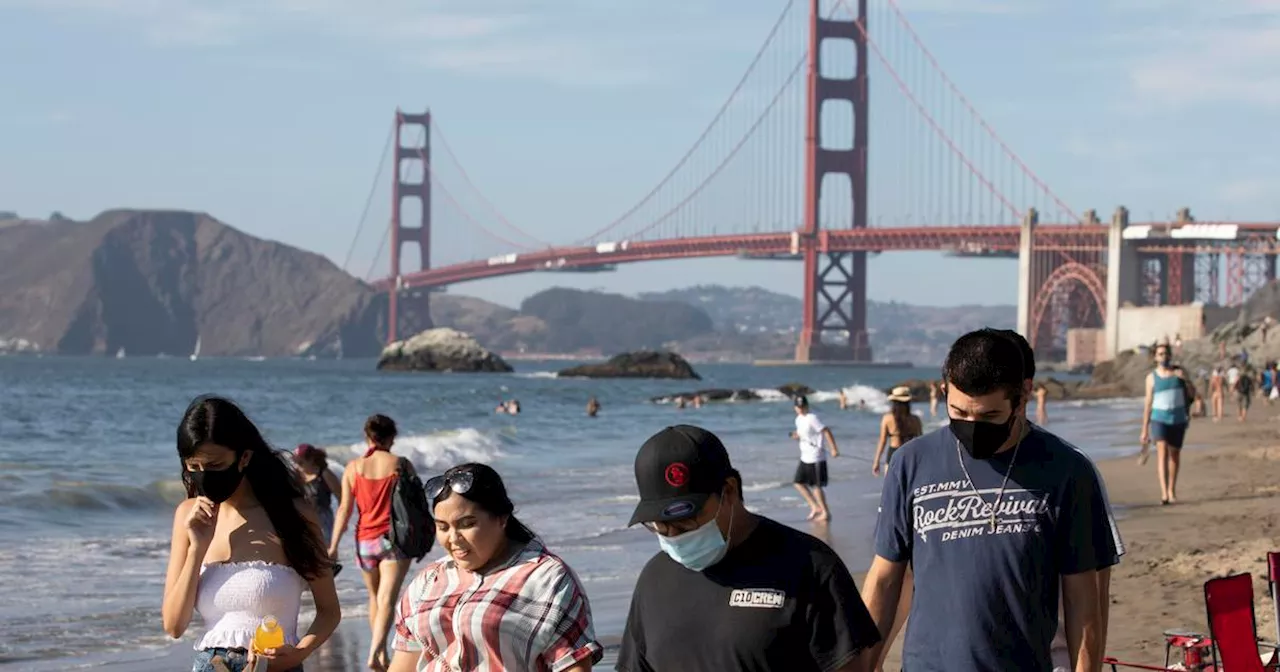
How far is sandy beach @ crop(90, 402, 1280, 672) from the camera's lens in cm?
712

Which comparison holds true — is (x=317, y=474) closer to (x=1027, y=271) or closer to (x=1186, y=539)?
(x=1186, y=539)

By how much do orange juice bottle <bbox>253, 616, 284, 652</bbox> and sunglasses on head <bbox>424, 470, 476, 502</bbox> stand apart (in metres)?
0.53

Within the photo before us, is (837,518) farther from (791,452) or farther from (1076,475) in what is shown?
(791,452)

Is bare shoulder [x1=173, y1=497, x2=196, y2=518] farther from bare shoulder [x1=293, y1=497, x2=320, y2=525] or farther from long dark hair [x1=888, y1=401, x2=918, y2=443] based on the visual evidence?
long dark hair [x1=888, y1=401, x2=918, y2=443]

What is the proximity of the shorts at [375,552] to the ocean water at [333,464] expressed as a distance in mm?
1306

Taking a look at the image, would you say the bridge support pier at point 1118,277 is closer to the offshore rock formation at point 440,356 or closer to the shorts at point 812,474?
the offshore rock formation at point 440,356

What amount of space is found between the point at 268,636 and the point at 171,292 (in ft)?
533

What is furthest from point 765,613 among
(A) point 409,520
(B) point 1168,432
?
(B) point 1168,432

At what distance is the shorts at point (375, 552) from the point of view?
7.02m

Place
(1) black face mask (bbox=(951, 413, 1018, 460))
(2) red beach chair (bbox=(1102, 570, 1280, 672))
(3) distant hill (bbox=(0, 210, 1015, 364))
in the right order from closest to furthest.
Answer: (1) black face mask (bbox=(951, 413, 1018, 460)), (2) red beach chair (bbox=(1102, 570, 1280, 672)), (3) distant hill (bbox=(0, 210, 1015, 364))

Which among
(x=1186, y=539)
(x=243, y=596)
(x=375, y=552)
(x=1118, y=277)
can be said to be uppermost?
(x=1118, y=277)

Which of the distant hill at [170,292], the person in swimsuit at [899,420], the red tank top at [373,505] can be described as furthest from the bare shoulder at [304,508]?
the distant hill at [170,292]

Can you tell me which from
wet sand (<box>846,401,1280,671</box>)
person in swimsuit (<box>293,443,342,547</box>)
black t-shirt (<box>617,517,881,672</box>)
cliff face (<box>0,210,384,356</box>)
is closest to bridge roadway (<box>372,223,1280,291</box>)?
wet sand (<box>846,401,1280,671</box>)

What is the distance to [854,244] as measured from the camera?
77875mm
